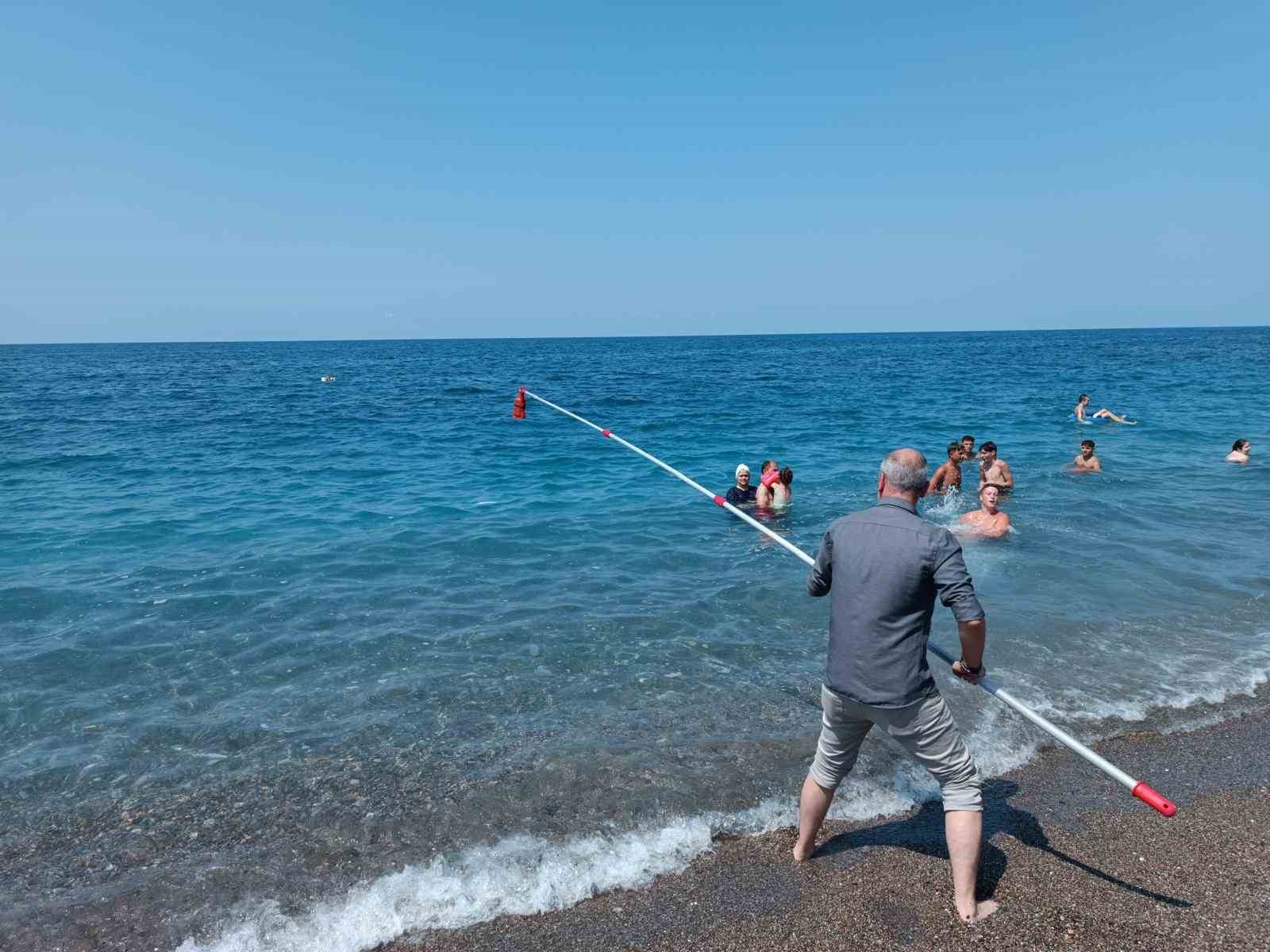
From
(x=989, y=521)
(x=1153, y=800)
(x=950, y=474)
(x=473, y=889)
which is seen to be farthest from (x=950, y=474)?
(x=473, y=889)

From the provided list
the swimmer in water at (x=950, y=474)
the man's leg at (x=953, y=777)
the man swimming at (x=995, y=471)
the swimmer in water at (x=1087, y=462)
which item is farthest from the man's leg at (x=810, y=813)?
the swimmer in water at (x=1087, y=462)

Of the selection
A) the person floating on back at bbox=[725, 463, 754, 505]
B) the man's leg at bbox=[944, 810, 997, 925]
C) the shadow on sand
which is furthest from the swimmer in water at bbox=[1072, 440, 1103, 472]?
the man's leg at bbox=[944, 810, 997, 925]

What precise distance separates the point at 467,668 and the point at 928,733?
4.73 meters

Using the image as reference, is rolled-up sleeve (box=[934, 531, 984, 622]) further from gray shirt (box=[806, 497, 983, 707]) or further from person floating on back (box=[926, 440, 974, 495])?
person floating on back (box=[926, 440, 974, 495])

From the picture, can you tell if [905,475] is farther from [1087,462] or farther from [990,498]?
[1087,462]

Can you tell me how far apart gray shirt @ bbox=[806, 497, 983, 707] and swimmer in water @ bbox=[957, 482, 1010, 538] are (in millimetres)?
8885

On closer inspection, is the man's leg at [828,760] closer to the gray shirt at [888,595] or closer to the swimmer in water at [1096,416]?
the gray shirt at [888,595]

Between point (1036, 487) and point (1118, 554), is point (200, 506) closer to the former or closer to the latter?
point (1118, 554)

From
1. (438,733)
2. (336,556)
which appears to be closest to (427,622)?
(438,733)

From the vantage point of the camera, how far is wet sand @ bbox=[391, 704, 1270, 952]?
12.1ft

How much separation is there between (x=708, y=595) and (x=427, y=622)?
3.38 m

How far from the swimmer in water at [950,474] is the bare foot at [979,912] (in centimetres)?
1199

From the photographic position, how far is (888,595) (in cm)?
349

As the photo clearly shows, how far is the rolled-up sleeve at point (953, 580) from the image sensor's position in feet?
10.9
